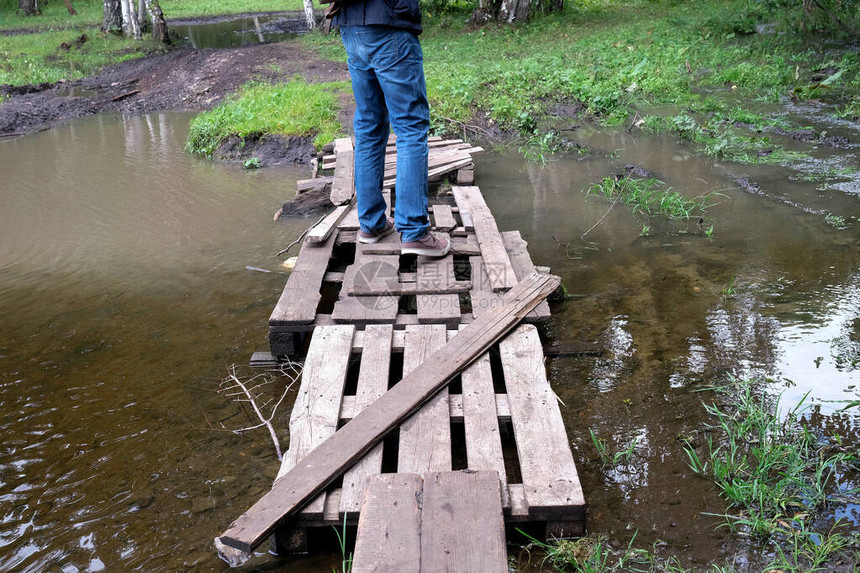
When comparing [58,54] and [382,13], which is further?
[58,54]

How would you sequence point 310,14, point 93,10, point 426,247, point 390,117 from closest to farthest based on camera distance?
1. point 390,117
2. point 426,247
3. point 310,14
4. point 93,10

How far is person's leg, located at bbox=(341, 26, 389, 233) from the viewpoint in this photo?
4.04 metres

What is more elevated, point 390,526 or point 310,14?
point 310,14

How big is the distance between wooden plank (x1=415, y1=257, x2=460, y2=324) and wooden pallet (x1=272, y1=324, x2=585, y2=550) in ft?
0.35

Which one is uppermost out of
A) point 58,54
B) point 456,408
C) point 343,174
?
point 58,54

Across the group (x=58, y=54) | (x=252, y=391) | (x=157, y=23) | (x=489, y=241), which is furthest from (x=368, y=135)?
(x=157, y=23)

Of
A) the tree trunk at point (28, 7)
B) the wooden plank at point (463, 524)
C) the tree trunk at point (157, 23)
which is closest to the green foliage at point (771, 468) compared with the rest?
the wooden plank at point (463, 524)

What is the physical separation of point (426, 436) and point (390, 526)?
0.55m

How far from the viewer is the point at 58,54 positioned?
16547mm

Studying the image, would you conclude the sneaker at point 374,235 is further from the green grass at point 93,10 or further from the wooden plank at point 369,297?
the green grass at point 93,10

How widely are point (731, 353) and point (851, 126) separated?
17.3 ft

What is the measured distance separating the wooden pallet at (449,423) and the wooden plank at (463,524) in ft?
0.27

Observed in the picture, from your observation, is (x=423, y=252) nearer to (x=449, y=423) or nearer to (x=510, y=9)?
(x=449, y=423)

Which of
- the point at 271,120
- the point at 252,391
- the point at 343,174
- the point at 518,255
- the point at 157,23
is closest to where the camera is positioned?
the point at 252,391
